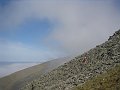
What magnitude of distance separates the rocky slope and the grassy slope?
3.39 meters

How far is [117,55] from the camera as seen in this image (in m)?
63.8

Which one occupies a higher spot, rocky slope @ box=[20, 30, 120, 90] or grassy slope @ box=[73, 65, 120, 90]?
rocky slope @ box=[20, 30, 120, 90]

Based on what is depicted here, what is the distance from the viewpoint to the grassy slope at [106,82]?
49000 mm

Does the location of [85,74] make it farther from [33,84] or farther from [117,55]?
[33,84]

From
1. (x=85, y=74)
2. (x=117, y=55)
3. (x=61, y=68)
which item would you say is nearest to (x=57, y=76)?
(x=61, y=68)

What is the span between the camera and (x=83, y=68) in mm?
68188

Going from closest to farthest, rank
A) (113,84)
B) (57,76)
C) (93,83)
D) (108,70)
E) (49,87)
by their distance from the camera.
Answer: (113,84) < (93,83) < (108,70) < (49,87) < (57,76)

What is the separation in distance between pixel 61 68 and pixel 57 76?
6.09 metres

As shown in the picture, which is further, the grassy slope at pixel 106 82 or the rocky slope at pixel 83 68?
the rocky slope at pixel 83 68

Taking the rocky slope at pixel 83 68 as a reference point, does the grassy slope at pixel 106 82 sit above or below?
below

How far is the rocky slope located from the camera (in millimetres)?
60709

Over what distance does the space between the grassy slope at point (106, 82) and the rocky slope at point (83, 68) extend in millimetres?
3392

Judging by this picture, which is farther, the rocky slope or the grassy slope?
the rocky slope

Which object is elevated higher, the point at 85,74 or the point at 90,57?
the point at 90,57
